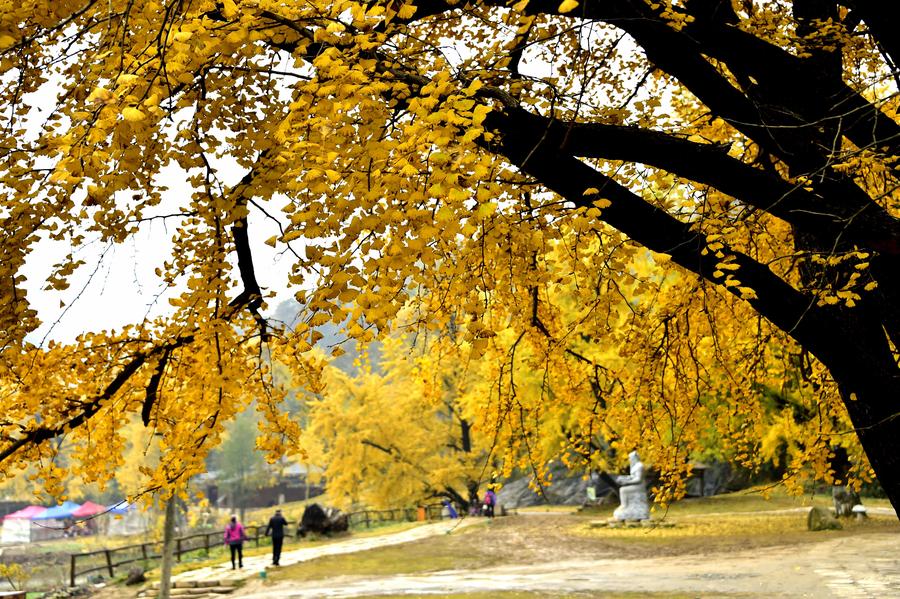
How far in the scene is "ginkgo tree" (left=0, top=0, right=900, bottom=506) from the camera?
9.62ft

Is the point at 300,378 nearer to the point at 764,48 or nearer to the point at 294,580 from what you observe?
the point at 764,48

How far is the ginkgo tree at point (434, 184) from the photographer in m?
2.93

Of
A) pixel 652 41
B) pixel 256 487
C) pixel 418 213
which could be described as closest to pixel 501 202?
pixel 652 41

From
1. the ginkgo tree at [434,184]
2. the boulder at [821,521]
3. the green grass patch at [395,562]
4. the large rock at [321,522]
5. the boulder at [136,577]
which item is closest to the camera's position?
the ginkgo tree at [434,184]

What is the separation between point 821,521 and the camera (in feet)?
53.9

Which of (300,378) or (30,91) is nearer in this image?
(30,91)

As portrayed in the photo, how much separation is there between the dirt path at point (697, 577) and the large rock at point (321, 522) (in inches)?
432

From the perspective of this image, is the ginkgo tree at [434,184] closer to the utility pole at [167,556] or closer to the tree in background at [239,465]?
the utility pole at [167,556]

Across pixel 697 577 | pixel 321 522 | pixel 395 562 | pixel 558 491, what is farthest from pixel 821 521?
pixel 558 491

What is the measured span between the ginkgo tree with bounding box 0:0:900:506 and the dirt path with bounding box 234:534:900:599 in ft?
11.3

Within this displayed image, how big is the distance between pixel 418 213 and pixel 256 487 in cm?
6887

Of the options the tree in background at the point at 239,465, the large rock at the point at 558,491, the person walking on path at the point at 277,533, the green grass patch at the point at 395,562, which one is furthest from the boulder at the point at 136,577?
the tree in background at the point at 239,465

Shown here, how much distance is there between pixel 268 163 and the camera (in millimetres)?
4445

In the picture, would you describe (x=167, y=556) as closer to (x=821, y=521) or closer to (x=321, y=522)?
(x=821, y=521)
